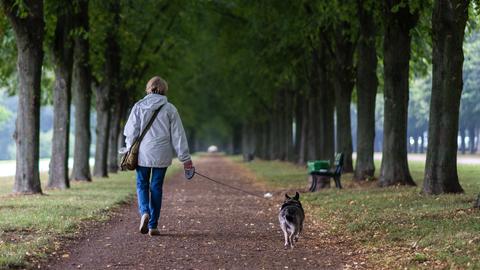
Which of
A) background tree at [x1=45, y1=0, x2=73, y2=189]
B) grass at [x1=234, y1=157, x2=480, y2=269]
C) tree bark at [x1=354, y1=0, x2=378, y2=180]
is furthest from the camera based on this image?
tree bark at [x1=354, y1=0, x2=378, y2=180]

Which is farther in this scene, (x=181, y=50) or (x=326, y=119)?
(x=181, y=50)

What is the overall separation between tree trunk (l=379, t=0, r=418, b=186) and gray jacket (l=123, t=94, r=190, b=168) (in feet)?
31.0

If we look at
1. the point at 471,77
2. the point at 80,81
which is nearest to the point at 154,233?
the point at 80,81

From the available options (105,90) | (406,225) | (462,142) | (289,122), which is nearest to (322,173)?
(406,225)

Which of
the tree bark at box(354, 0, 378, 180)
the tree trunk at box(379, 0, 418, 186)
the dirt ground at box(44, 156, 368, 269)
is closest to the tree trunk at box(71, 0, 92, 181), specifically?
the tree bark at box(354, 0, 378, 180)

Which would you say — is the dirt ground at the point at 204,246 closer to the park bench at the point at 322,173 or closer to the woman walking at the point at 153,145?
the woman walking at the point at 153,145

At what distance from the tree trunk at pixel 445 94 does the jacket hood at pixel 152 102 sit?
670cm

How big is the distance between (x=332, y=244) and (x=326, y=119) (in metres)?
20.0

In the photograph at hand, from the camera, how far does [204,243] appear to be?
9.80 m

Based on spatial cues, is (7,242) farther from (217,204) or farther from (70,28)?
(70,28)

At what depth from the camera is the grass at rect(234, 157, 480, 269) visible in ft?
26.1

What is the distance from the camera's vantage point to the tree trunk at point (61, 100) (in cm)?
2075

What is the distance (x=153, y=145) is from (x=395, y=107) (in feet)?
32.9

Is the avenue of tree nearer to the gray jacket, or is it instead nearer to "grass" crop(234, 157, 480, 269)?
"grass" crop(234, 157, 480, 269)
